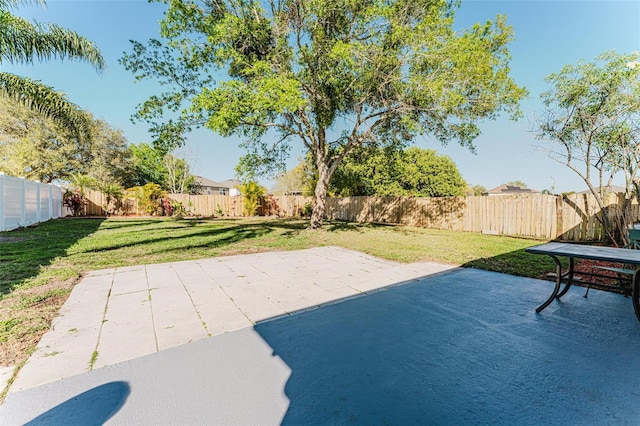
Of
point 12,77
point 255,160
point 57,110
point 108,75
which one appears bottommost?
point 255,160

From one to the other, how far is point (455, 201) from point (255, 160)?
8767 millimetres

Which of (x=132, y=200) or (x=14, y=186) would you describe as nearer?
(x=14, y=186)

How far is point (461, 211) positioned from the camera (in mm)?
11375

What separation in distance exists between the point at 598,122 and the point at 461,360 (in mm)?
8791

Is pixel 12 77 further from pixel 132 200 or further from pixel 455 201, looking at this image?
pixel 455 201

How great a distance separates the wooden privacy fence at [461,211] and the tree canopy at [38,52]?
31.5 ft

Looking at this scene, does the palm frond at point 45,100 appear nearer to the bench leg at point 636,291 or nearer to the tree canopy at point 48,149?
the tree canopy at point 48,149

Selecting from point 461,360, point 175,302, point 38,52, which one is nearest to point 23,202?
point 38,52

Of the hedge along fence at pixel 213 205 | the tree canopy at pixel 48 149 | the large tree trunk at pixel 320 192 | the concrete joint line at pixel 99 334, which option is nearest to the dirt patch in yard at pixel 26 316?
the concrete joint line at pixel 99 334

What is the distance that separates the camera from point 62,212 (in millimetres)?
14617

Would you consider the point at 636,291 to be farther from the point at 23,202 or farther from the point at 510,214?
the point at 23,202

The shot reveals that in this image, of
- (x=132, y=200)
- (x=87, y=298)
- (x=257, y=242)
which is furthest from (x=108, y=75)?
(x=132, y=200)

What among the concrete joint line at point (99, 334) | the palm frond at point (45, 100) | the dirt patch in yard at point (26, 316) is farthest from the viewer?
the palm frond at point (45, 100)

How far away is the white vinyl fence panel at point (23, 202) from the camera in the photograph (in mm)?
7982
